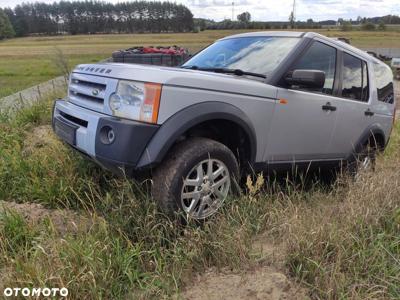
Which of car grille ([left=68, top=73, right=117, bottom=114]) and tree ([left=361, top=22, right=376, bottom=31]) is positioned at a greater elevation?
tree ([left=361, top=22, right=376, bottom=31])

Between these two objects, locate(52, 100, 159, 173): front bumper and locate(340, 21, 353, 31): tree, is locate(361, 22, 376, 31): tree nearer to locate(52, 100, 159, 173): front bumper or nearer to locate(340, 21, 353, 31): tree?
locate(340, 21, 353, 31): tree

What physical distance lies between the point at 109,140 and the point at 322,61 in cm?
247

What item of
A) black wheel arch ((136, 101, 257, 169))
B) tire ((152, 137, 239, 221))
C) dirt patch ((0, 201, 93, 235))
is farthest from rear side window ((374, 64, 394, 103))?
dirt patch ((0, 201, 93, 235))

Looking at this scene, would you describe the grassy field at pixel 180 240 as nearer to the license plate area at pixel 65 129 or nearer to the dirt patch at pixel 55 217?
the dirt patch at pixel 55 217

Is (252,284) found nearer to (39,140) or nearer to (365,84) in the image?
(365,84)

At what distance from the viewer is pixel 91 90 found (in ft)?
11.2

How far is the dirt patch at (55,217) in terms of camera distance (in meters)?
2.94

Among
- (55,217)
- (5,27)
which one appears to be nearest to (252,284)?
(55,217)

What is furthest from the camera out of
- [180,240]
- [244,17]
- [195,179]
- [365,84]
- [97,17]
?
[97,17]

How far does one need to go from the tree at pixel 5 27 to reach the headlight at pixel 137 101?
370 ft

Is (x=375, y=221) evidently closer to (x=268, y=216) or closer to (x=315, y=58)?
(x=268, y=216)

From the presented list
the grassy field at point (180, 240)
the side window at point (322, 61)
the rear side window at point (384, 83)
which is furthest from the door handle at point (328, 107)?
the rear side window at point (384, 83)

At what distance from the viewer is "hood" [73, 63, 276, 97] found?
10.0 feet

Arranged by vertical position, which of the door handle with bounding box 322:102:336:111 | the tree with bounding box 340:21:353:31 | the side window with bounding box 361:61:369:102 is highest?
the tree with bounding box 340:21:353:31
